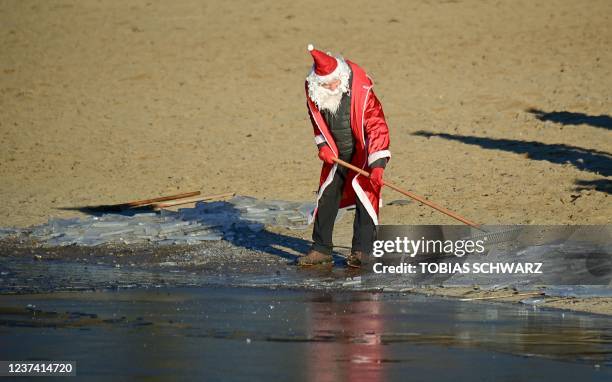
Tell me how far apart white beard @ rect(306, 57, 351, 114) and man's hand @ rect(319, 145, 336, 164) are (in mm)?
302

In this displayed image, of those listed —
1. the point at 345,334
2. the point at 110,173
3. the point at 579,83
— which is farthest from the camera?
the point at 579,83

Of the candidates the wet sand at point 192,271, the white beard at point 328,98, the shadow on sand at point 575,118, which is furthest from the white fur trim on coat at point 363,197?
the shadow on sand at point 575,118

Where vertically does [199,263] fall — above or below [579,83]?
below

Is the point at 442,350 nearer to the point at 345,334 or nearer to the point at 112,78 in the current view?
the point at 345,334

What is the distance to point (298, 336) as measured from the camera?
8.28 meters

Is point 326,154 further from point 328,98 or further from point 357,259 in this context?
point 357,259

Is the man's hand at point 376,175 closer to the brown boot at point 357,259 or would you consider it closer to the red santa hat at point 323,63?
the brown boot at point 357,259

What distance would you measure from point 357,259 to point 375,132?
3.33 ft

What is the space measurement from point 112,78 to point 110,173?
737 cm

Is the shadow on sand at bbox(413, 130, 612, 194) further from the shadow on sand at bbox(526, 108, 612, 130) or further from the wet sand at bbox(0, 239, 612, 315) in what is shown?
the wet sand at bbox(0, 239, 612, 315)

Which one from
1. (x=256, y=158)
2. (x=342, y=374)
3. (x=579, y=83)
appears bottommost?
(x=342, y=374)

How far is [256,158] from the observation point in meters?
18.3

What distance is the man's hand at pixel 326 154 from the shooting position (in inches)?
446

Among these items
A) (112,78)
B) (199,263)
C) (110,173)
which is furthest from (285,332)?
(112,78)
